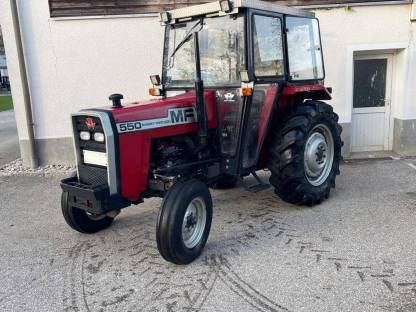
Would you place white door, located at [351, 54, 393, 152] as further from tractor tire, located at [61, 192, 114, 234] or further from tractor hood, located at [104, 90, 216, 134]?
tractor tire, located at [61, 192, 114, 234]

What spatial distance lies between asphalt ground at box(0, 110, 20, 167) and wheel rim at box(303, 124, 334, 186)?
584cm

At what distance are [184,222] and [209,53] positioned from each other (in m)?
1.83

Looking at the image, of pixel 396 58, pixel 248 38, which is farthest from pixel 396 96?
pixel 248 38

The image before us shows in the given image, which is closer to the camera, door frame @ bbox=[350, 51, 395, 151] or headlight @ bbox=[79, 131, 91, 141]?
headlight @ bbox=[79, 131, 91, 141]

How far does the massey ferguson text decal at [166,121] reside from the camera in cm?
350

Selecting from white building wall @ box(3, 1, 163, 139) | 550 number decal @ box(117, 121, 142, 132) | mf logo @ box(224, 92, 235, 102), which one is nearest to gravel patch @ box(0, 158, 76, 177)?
white building wall @ box(3, 1, 163, 139)

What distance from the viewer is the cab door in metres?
4.10

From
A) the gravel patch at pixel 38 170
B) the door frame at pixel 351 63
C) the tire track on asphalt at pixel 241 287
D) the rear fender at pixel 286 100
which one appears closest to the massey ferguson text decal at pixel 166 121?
the rear fender at pixel 286 100

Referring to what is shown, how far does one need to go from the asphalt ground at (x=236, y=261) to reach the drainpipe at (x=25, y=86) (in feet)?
5.95

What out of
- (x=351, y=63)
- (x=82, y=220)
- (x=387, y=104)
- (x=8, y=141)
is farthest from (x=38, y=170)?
(x=387, y=104)

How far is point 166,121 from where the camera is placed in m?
3.79

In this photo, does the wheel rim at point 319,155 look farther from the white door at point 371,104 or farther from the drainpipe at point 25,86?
the drainpipe at point 25,86

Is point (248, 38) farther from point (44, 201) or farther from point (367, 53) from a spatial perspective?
point (367, 53)

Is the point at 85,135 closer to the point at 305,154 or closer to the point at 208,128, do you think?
the point at 208,128
